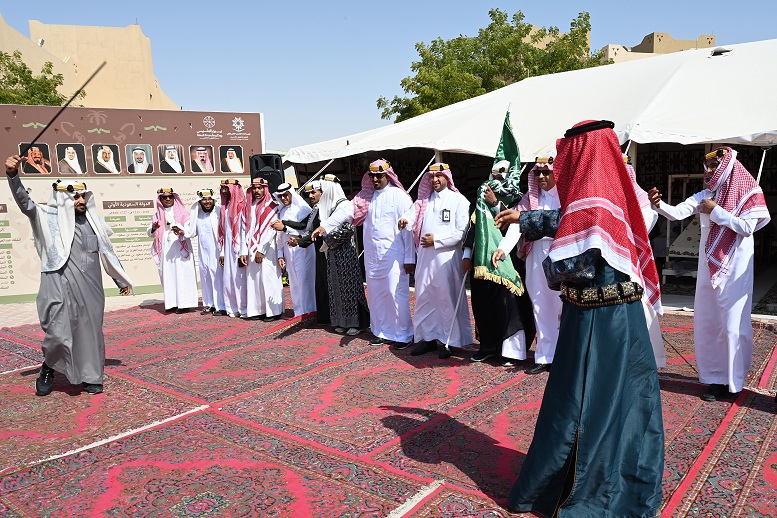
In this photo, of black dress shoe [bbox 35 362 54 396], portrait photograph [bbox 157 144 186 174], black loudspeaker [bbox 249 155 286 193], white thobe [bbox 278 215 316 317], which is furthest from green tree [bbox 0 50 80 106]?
black dress shoe [bbox 35 362 54 396]

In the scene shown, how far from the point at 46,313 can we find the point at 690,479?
4.15 meters

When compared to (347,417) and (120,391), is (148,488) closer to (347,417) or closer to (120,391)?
(347,417)

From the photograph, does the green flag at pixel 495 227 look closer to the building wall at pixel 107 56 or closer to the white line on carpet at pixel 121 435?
the white line on carpet at pixel 121 435

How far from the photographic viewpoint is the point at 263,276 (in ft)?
23.2

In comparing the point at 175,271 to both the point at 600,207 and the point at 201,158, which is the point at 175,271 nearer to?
the point at 201,158

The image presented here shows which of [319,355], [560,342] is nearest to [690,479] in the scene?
[560,342]

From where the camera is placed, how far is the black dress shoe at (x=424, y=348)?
518cm

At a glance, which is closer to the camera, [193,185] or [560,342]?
[560,342]

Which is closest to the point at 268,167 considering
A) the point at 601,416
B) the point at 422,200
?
the point at 422,200

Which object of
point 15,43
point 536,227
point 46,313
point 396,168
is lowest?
point 46,313

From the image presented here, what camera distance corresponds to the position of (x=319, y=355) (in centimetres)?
530

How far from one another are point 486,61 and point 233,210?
12.8 meters

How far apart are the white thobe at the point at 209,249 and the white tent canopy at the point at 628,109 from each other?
2.56 metres

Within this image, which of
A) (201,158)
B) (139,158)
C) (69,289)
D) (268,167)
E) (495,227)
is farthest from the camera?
(201,158)
